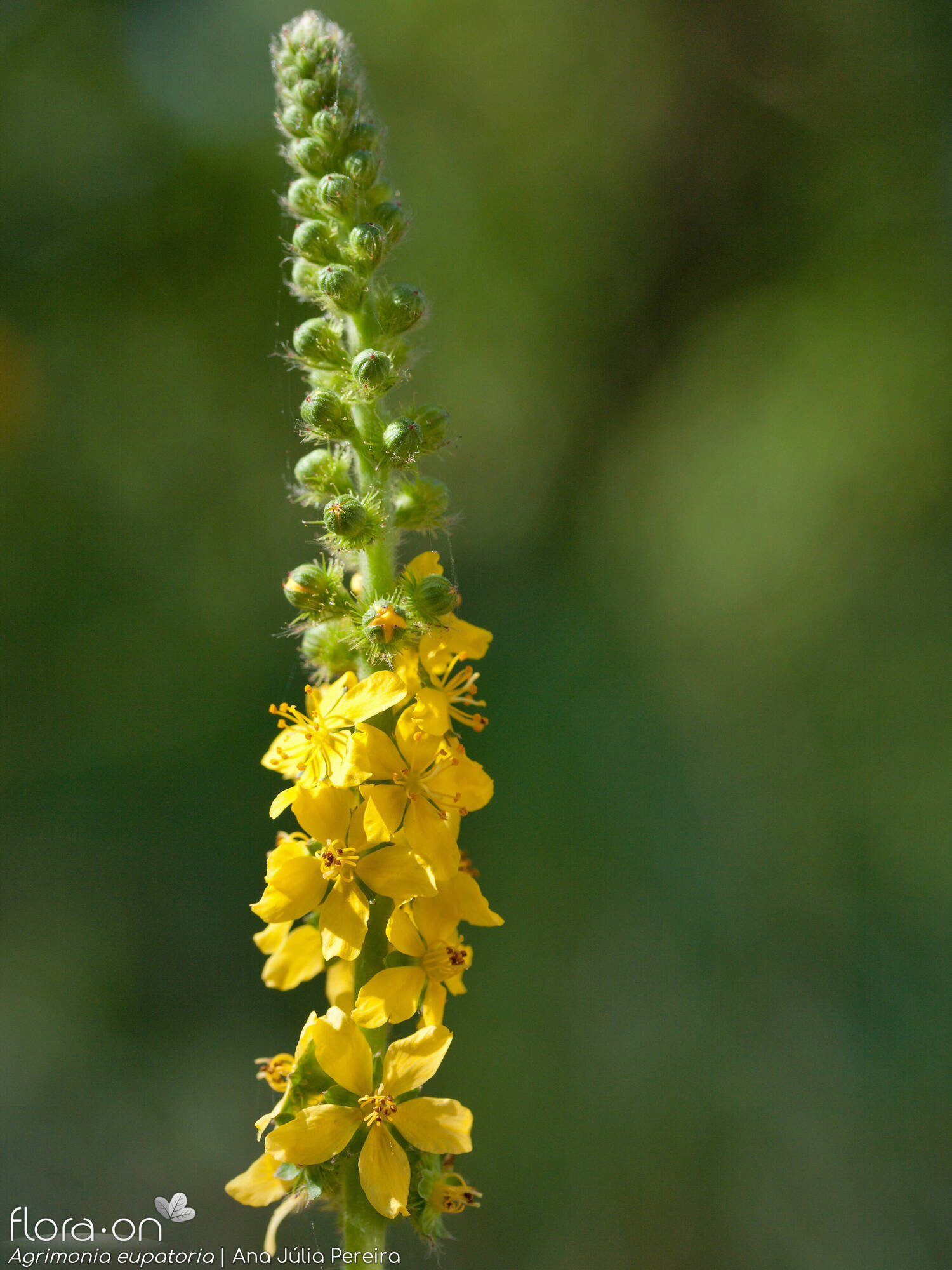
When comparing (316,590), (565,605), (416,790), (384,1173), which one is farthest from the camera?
(565,605)

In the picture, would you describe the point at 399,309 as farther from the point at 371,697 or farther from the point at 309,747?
the point at 309,747

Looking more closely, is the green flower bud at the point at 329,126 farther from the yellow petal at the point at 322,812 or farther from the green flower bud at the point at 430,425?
the yellow petal at the point at 322,812

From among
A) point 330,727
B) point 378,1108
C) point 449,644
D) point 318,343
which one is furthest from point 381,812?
point 318,343

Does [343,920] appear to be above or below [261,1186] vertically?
above

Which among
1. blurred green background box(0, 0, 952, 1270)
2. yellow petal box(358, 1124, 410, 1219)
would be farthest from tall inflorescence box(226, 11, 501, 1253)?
blurred green background box(0, 0, 952, 1270)

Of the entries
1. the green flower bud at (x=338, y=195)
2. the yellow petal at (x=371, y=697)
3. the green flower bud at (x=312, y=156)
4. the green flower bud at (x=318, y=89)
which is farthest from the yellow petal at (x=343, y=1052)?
the green flower bud at (x=318, y=89)

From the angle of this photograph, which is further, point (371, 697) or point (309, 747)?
point (309, 747)


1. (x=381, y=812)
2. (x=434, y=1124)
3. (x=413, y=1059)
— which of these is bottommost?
(x=434, y=1124)
